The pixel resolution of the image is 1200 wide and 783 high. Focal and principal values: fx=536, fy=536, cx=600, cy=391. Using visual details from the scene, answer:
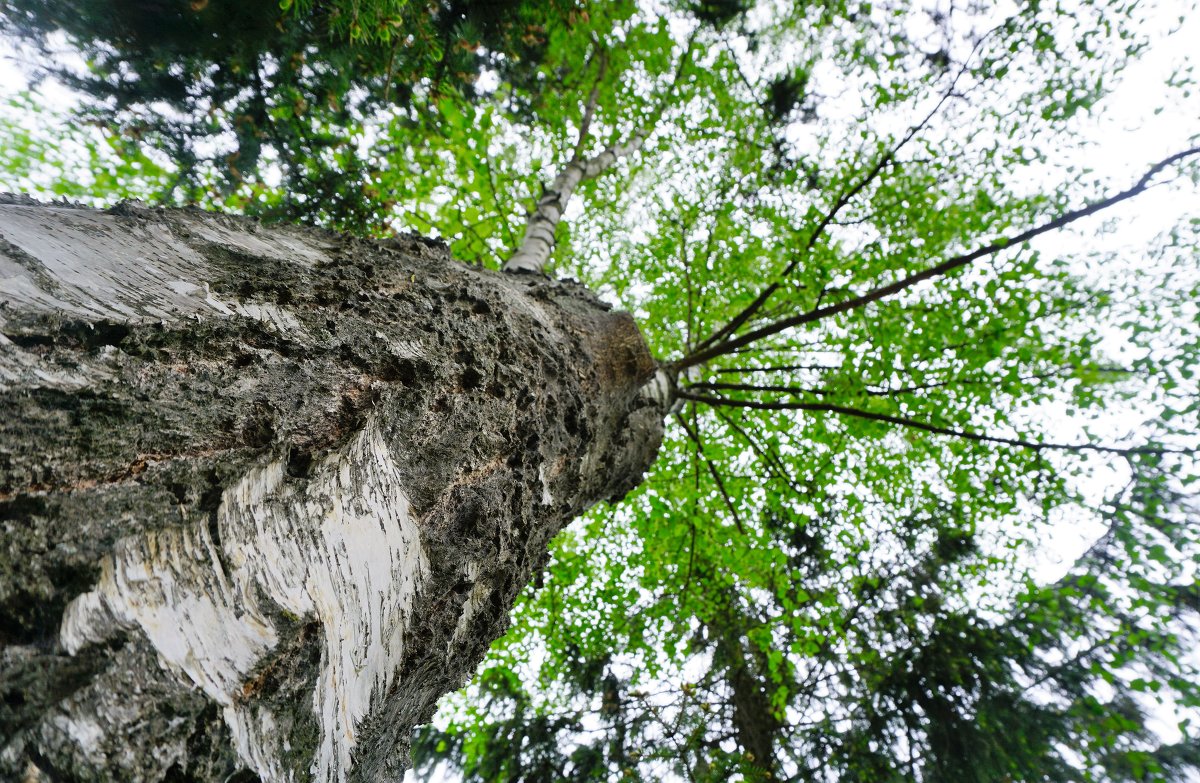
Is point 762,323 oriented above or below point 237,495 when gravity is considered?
above

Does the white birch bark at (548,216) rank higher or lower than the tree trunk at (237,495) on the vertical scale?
higher

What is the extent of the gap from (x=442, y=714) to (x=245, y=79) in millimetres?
7188

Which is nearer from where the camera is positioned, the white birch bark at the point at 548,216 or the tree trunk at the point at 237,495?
the tree trunk at the point at 237,495

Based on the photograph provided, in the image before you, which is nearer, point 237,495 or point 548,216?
point 237,495

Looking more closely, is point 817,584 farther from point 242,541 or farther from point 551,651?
point 242,541

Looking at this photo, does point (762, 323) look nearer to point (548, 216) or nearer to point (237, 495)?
point (548, 216)

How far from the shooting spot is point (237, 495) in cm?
84

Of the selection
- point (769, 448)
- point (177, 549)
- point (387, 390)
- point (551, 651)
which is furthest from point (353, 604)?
point (551, 651)

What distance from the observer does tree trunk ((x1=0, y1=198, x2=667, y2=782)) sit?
591mm

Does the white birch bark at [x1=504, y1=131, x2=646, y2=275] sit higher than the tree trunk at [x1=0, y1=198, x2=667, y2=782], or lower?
higher

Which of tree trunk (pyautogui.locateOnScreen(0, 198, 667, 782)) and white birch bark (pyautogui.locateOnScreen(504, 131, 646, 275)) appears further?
white birch bark (pyautogui.locateOnScreen(504, 131, 646, 275))

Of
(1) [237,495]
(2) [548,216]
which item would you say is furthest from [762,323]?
(1) [237,495]

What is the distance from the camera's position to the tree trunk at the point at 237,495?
0.59 meters

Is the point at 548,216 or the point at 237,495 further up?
the point at 548,216
